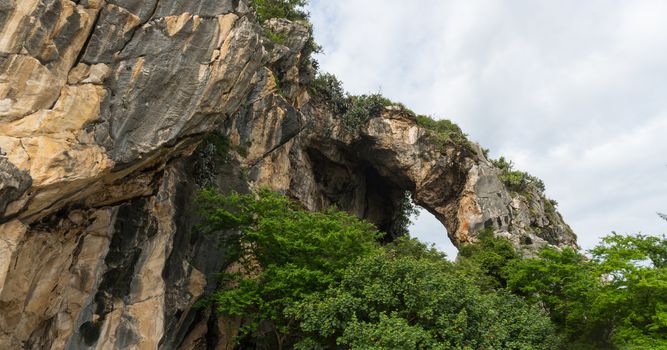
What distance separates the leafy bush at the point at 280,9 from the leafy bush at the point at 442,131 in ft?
31.5

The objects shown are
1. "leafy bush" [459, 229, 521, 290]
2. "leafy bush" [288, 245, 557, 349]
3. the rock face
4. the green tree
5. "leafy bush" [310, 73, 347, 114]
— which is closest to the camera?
the rock face

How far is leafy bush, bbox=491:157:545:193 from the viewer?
31562 mm

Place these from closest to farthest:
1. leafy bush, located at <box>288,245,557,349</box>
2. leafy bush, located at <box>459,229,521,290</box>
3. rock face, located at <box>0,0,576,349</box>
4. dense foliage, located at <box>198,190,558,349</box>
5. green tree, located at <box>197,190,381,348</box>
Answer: rock face, located at <box>0,0,576,349</box> < leafy bush, located at <box>288,245,557,349</box> < dense foliage, located at <box>198,190,558,349</box> < green tree, located at <box>197,190,381,348</box> < leafy bush, located at <box>459,229,521,290</box>

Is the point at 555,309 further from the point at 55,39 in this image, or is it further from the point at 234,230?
the point at 55,39

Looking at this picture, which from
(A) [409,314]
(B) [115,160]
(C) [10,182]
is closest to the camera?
(C) [10,182]

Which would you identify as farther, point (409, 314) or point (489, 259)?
point (489, 259)

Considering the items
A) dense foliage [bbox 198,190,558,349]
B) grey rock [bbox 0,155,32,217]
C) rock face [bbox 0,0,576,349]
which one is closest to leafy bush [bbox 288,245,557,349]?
dense foliage [bbox 198,190,558,349]

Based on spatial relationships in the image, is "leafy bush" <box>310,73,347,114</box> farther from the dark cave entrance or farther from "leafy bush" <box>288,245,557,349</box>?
"leafy bush" <box>288,245,557,349</box>

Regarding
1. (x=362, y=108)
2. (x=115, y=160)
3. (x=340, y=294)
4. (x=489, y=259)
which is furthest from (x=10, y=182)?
(x=362, y=108)

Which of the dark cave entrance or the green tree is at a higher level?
the dark cave entrance

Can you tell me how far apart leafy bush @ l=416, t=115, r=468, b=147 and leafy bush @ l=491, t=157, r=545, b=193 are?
3.87 metres

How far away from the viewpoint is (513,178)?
103 feet

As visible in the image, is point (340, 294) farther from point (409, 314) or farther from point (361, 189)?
point (361, 189)

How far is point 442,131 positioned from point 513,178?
563 cm
